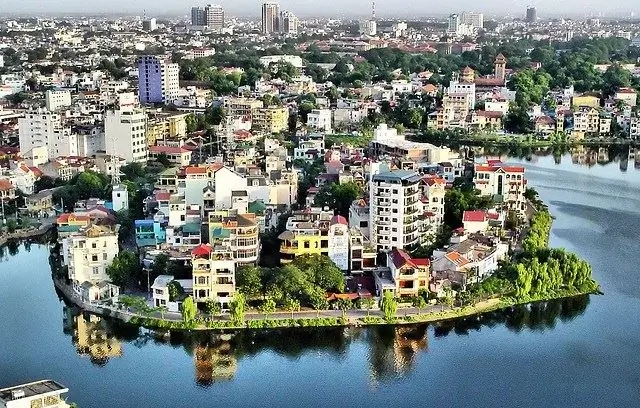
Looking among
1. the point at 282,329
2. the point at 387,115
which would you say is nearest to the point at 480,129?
the point at 387,115

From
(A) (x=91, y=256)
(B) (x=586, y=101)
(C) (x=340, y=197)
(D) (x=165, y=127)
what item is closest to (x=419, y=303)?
(C) (x=340, y=197)

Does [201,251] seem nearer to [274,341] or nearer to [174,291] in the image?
[174,291]

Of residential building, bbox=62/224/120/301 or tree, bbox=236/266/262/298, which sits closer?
tree, bbox=236/266/262/298

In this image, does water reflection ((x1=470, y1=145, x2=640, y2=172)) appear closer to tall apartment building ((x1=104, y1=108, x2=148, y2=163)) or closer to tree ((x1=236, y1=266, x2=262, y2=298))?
tall apartment building ((x1=104, y1=108, x2=148, y2=163))

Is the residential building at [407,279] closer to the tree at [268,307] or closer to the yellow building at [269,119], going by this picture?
the tree at [268,307]

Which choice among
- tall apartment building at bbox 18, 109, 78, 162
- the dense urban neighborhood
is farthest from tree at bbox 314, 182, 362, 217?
tall apartment building at bbox 18, 109, 78, 162

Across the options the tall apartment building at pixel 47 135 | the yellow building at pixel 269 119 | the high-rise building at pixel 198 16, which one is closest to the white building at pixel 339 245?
the tall apartment building at pixel 47 135
